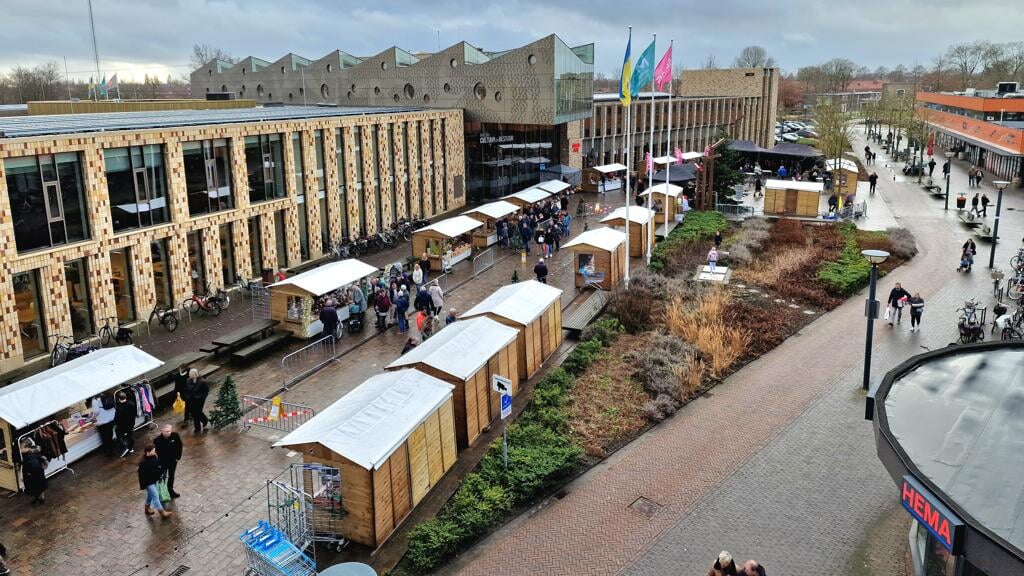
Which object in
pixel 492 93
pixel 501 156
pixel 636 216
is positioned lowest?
pixel 636 216

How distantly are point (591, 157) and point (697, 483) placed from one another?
45324 mm

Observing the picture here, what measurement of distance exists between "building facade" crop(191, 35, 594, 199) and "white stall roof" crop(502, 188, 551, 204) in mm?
5438

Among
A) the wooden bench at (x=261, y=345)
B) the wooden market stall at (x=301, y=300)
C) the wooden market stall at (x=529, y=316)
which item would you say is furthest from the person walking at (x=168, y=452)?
the wooden market stall at (x=301, y=300)

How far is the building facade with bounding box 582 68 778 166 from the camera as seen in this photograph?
193 feet

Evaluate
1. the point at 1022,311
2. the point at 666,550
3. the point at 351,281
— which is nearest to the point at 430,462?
the point at 666,550

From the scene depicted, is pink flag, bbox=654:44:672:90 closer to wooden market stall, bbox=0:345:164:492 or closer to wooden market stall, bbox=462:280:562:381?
wooden market stall, bbox=462:280:562:381

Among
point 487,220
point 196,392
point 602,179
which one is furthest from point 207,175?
point 602,179

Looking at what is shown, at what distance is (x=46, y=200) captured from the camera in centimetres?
2062

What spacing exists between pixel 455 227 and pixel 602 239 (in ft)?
21.4

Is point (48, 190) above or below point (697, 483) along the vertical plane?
above

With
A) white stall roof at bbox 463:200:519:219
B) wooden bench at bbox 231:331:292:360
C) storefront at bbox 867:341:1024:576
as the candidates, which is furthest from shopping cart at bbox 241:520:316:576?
white stall roof at bbox 463:200:519:219

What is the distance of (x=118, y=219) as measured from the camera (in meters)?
22.9

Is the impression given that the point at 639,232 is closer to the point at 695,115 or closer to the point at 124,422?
the point at 124,422

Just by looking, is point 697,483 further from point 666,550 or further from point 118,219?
point 118,219
